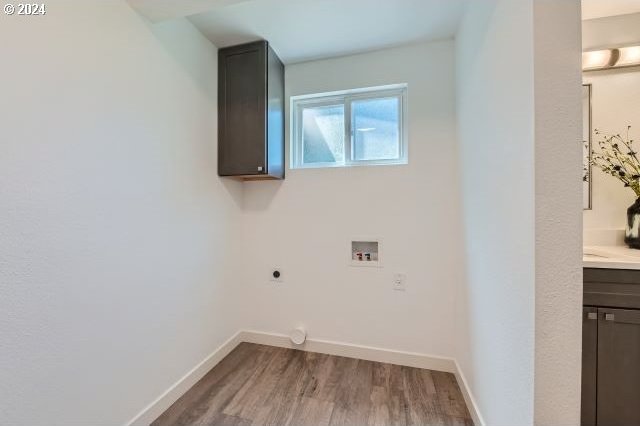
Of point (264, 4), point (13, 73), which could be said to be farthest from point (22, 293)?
point (264, 4)

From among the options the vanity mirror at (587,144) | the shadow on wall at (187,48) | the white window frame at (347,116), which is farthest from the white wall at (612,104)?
the shadow on wall at (187,48)

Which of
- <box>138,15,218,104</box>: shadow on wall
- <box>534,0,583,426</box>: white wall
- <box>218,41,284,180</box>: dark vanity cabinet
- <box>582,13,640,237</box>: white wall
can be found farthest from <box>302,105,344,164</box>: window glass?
<box>582,13,640,237</box>: white wall

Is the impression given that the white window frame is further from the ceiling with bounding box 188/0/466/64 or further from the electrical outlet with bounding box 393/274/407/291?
the electrical outlet with bounding box 393/274/407/291

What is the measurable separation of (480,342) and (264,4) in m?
2.33

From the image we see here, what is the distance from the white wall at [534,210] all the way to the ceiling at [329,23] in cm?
66

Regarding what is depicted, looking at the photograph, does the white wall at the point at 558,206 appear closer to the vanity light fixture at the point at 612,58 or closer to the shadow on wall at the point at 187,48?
the vanity light fixture at the point at 612,58

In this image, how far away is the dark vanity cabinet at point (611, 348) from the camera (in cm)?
113

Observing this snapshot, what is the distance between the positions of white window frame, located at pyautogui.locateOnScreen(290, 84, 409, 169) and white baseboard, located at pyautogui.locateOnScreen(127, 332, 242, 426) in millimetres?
1627

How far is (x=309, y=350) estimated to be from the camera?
2.18 meters

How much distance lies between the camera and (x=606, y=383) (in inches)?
45.2

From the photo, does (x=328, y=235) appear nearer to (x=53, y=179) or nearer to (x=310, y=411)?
(x=310, y=411)

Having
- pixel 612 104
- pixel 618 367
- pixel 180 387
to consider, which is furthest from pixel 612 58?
pixel 180 387

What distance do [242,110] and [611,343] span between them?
2.53m

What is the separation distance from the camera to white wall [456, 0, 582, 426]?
2.56 ft
